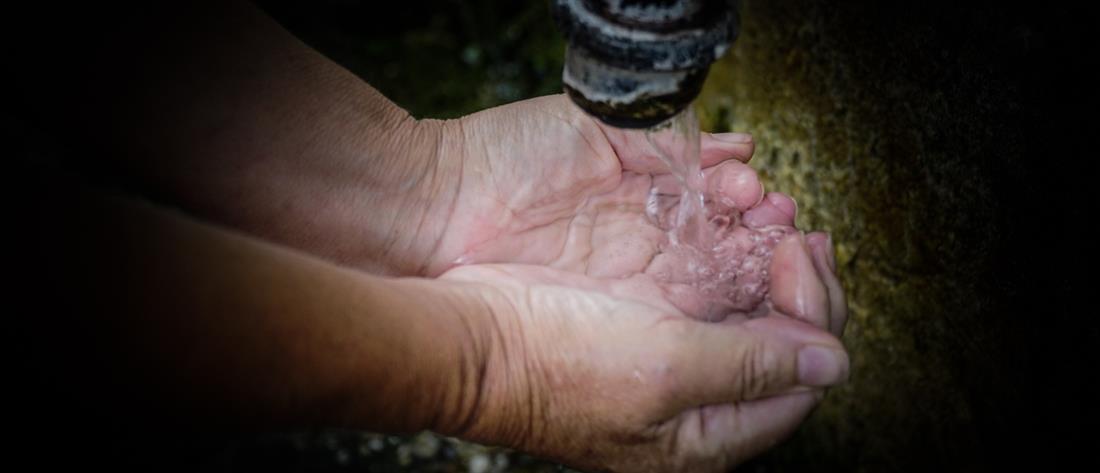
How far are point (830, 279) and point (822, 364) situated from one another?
250mm

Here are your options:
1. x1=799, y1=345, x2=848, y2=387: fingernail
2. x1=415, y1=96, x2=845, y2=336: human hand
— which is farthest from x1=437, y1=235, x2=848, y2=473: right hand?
x1=415, y1=96, x2=845, y2=336: human hand

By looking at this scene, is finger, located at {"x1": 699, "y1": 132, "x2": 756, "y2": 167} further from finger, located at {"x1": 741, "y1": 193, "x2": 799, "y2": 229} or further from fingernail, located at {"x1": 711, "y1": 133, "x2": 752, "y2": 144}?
finger, located at {"x1": 741, "y1": 193, "x2": 799, "y2": 229}

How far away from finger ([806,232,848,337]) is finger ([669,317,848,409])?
119mm

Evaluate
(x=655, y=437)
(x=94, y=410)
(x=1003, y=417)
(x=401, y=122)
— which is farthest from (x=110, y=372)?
(x=1003, y=417)

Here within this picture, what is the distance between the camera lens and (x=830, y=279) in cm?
176

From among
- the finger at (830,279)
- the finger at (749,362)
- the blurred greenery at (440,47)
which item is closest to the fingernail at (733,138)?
the finger at (830,279)

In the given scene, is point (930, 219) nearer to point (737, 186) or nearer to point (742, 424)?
point (737, 186)

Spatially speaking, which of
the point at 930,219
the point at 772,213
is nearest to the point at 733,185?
the point at 772,213

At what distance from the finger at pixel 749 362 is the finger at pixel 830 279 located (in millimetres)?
119

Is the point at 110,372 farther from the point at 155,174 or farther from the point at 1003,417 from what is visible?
the point at 1003,417

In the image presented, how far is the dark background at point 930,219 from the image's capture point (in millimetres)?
1455

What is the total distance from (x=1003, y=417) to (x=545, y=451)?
3.11 feet

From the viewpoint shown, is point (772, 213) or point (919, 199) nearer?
point (919, 199)

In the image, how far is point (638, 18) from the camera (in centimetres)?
117
